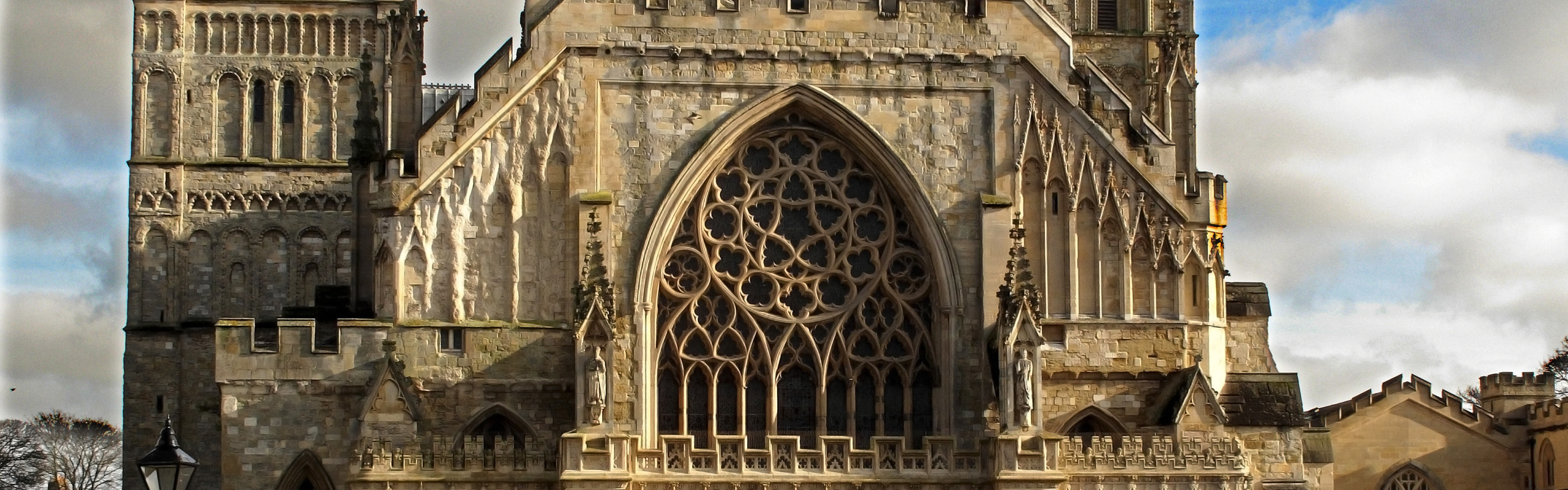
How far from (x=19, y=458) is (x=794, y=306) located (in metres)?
36.0

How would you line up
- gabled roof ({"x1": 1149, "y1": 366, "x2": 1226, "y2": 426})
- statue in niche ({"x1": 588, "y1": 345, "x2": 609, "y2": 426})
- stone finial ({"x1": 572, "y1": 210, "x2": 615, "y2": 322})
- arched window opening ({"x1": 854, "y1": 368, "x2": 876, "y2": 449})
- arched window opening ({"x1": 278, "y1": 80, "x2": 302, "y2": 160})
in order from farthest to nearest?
arched window opening ({"x1": 278, "y1": 80, "x2": 302, "y2": 160})
arched window opening ({"x1": 854, "y1": 368, "x2": 876, "y2": 449})
gabled roof ({"x1": 1149, "y1": 366, "x2": 1226, "y2": 426})
stone finial ({"x1": 572, "y1": 210, "x2": 615, "y2": 322})
statue in niche ({"x1": 588, "y1": 345, "x2": 609, "y2": 426})

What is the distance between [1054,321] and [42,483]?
51058 mm

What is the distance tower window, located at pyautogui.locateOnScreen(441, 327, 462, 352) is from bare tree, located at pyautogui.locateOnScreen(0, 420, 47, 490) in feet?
106

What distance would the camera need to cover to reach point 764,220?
36.2 metres

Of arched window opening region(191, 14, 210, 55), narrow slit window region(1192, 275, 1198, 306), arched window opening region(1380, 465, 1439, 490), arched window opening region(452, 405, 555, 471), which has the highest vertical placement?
arched window opening region(191, 14, 210, 55)

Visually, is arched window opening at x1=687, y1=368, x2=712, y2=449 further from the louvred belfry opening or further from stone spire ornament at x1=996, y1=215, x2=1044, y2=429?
stone spire ornament at x1=996, y1=215, x2=1044, y2=429

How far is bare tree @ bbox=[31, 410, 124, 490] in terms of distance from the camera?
3246 inches

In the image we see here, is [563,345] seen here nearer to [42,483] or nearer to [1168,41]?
[1168,41]

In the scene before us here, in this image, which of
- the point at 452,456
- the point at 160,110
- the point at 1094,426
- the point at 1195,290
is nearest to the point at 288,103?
the point at 160,110

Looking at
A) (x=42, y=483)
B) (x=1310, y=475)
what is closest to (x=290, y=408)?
(x=1310, y=475)

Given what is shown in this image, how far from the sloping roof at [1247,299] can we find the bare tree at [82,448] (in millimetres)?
50617

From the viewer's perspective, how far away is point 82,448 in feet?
283

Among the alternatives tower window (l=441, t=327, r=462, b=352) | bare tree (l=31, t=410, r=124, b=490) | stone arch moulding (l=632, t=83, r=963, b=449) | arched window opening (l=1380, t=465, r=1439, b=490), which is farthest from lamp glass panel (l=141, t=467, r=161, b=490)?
bare tree (l=31, t=410, r=124, b=490)

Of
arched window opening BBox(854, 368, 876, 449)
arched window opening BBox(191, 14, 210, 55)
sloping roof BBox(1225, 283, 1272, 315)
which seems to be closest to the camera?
arched window opening BBox(854, 368, 876, 449)
